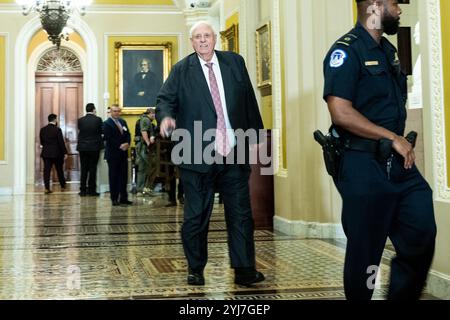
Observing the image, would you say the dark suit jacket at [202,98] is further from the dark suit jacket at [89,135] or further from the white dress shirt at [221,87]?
the dark suit jacket at [89,135]

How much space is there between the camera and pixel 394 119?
212 cm

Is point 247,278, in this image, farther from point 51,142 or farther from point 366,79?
point 51,142

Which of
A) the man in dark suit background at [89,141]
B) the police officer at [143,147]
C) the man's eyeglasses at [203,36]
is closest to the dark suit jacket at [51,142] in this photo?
the man in dark suit background at [89,141]

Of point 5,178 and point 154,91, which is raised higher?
point 154,91

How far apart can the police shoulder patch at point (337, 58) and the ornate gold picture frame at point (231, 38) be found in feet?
18.7

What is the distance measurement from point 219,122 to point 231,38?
5.02m

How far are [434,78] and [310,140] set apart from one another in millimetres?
2170

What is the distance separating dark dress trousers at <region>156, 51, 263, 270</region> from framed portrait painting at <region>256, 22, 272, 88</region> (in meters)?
2.74

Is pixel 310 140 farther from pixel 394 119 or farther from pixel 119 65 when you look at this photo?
pixel 119 65

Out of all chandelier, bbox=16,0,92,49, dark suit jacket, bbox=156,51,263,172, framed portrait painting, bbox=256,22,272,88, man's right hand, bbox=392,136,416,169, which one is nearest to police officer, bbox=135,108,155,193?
chandelier, bbox=16,0,92,49

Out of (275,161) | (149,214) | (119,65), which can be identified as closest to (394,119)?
(275,161)

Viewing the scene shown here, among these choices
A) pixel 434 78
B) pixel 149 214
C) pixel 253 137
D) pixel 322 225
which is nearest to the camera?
pixel 434 78

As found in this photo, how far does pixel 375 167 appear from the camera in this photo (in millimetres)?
2057

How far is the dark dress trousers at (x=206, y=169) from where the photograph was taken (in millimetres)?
3254
